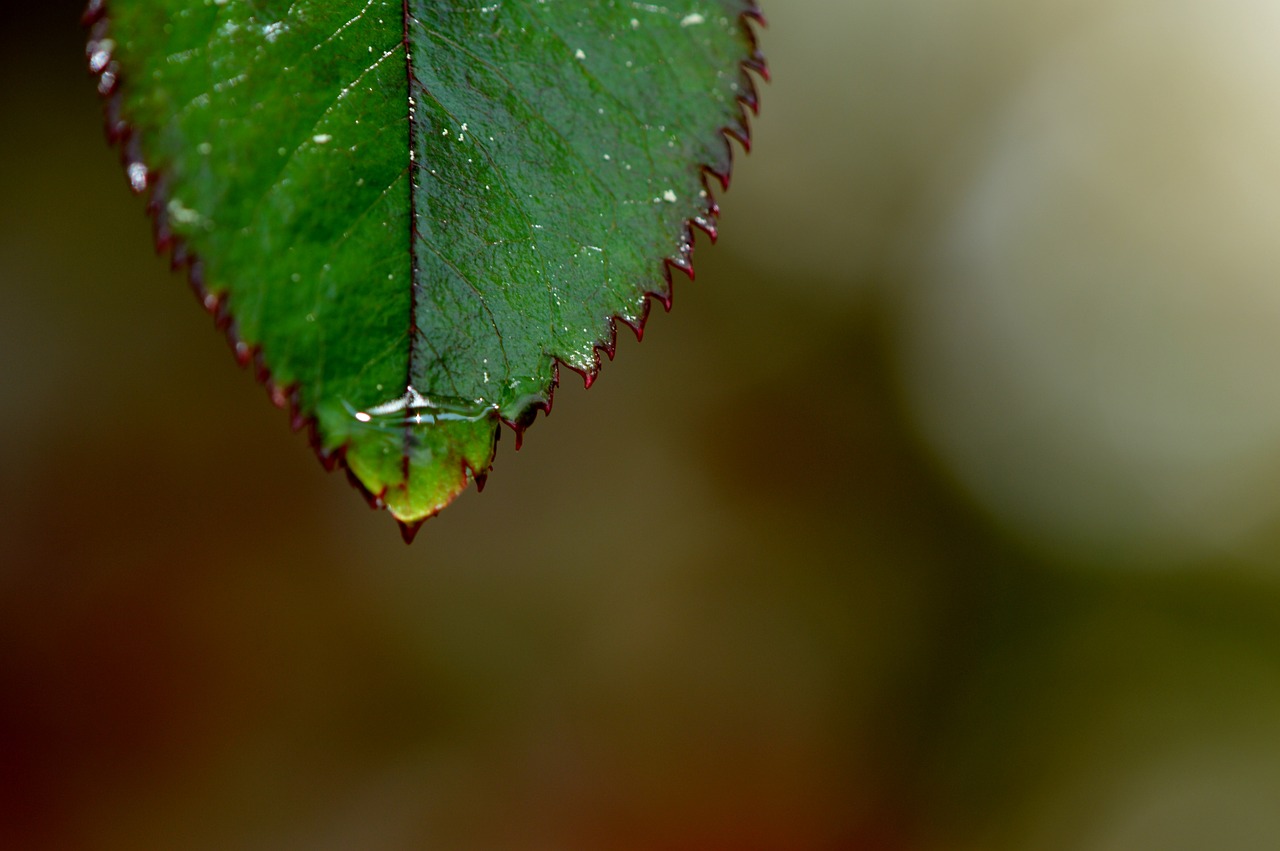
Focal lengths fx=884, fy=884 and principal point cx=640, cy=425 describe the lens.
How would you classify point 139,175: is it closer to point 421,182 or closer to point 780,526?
point 421,182

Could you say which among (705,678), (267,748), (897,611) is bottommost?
(267,748)

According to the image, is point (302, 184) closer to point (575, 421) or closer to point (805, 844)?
point (575, 421)

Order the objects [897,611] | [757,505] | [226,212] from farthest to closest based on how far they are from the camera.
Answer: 1. [897,611]
2. [757,505]
3. [226,212]

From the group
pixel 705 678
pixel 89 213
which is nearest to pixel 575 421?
pixel 705 678

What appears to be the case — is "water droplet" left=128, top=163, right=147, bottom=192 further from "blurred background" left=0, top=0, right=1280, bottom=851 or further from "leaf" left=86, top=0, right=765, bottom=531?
"blurred background" left=0, top=0, right=1280, bottom=851

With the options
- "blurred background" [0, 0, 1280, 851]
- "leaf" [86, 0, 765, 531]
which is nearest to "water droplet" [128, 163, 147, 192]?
"leaf" [86, 0, 765, 531]

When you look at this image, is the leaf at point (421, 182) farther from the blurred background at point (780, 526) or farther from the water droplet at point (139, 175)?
the blurred background at point (780, 526)
